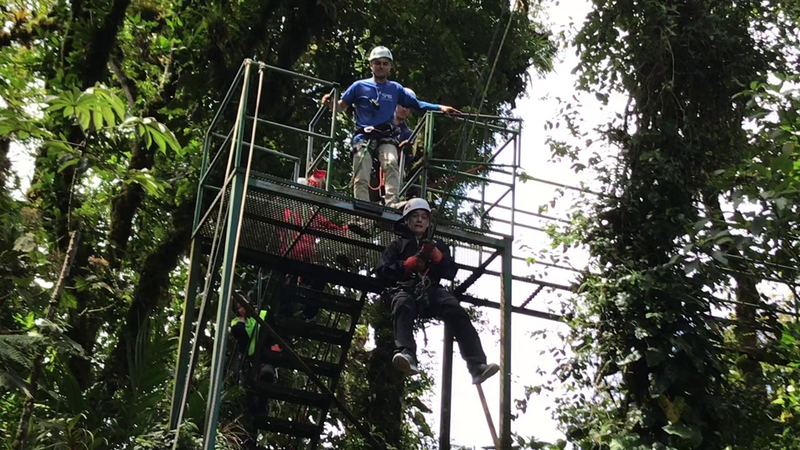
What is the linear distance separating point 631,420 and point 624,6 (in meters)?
4.64

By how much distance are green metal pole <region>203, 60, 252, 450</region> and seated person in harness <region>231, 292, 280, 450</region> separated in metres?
2.01

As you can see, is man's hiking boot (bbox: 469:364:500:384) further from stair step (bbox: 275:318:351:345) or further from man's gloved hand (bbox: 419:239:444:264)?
stair step (bbox: 275:318:351:345)

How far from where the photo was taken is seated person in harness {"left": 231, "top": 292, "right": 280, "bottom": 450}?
30.0 feet

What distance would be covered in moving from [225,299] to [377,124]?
2.25 metres

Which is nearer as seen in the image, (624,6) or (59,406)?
(59,406)

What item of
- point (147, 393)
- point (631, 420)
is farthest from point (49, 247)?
point (631, 420)

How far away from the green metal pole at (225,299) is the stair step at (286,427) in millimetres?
2202

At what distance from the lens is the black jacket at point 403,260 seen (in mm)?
7801

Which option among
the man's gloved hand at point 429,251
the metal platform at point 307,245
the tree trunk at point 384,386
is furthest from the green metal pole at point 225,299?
the tree trunk at point 384,386

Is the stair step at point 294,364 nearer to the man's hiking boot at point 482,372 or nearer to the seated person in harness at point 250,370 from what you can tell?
the seated person in harness at point 250,370

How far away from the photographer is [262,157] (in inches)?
477

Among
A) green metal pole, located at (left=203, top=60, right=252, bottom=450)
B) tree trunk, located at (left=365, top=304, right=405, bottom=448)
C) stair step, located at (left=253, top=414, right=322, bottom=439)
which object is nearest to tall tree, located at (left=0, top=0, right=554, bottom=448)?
tree trunk, located at (left=365, top=304, right=405, bottom=448)

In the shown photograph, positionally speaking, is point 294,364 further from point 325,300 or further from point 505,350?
point 505,350

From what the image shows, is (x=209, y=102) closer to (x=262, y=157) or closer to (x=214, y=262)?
(x=262, y=157)
